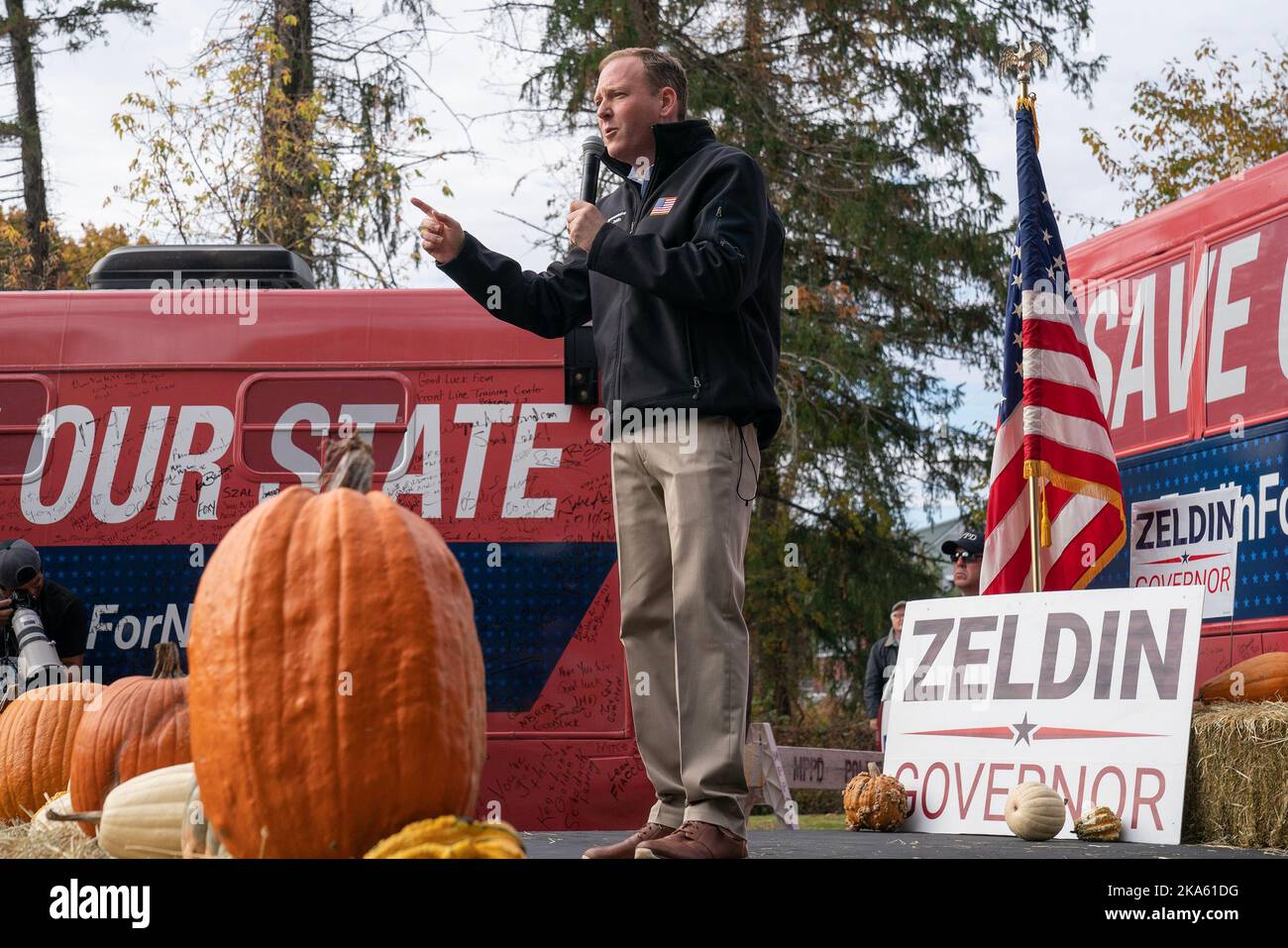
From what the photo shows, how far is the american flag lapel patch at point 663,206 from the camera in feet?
12.5

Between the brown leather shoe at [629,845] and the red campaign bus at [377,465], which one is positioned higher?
the red campaign bus at [377,465]

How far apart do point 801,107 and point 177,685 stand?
14489 millimetres

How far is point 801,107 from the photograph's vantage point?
17.3 m

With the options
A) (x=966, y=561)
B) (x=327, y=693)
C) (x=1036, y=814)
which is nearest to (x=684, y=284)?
(x=327, y=693)

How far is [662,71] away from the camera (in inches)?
155

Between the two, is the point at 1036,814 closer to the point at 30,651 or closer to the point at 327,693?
the point at 327,693

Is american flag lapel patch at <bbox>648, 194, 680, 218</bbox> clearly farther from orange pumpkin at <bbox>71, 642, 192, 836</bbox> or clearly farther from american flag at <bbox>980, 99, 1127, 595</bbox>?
american flag at <bbox>980, 99, 1127, 595</bbox>

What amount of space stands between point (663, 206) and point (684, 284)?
18.2 inches

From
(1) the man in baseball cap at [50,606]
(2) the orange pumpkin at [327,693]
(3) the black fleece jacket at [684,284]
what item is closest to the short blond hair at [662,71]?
(3) the black fleece jacket at [684,284]

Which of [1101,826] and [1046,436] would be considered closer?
[1101,826]

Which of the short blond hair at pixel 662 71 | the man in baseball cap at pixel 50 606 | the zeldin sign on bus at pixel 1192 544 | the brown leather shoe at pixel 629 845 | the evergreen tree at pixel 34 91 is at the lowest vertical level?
the brown leather shoe at pixel 629 845

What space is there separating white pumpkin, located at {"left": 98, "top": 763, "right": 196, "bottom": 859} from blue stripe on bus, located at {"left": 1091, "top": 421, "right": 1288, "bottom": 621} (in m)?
4.02

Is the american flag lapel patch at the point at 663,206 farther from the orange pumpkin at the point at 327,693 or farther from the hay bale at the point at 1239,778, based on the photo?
the hay bale at the point at 1239,778

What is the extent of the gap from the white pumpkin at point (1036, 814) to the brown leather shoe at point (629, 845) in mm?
1900
